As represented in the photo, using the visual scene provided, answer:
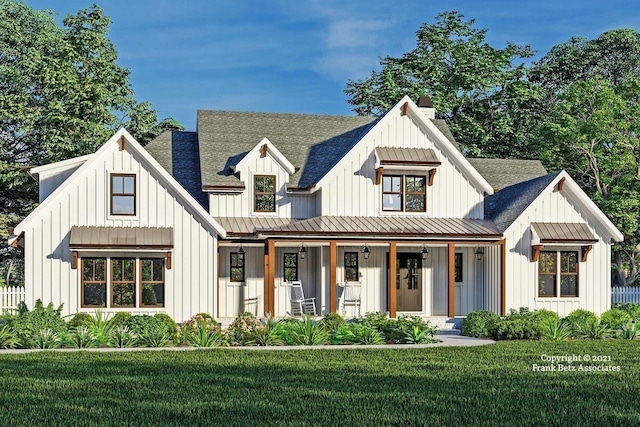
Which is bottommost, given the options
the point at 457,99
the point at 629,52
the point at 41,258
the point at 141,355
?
the point at 141,355

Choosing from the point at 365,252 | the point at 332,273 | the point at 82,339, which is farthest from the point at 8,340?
the point at 365,252

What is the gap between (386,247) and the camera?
29.1 metres

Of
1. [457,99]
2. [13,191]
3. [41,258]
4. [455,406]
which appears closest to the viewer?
[455,406]

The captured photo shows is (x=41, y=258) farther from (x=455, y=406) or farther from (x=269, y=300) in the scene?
(x=455, y=406)

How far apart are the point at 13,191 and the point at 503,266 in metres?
27.0

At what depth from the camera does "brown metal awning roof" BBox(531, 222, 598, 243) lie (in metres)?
27.4

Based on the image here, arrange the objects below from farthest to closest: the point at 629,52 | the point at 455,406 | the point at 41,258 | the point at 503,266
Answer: the point at 629,52 < the point at 503,266 < the point at 41,258 < the point at 455,406

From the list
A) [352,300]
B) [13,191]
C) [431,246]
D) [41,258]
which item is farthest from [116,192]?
[13,191]

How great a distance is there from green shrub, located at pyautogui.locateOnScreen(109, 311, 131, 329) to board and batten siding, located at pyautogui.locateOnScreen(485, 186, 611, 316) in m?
12.6

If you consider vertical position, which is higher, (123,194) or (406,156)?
(406,156)

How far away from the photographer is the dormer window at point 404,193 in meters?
28.8

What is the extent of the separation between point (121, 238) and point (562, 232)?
14.6 m

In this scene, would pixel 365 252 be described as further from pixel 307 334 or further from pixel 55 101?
pixel 55 101

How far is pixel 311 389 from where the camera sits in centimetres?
1231
